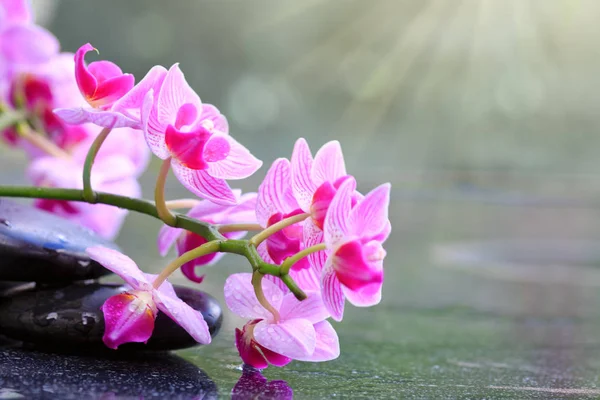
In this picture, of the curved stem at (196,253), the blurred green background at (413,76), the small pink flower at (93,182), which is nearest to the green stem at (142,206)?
the curved stem at (196,253)

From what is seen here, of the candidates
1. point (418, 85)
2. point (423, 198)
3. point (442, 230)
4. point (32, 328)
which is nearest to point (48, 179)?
point (32, 328)

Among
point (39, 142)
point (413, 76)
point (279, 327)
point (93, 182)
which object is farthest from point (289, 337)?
point (413, 76)

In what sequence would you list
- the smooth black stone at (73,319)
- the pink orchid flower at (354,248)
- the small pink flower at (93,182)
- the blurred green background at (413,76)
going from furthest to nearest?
1. the blurred green background at (413,76)
2. the small pink flower at (93,182)
3. the smooth black stone at (73,319)
4. the pink orchid flower at (354,248)

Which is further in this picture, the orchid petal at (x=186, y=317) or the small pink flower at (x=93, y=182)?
the small pink flower at (x=93, y=182)

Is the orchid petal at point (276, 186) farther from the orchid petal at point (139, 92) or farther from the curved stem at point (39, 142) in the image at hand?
the curved stem at point (39, 142)

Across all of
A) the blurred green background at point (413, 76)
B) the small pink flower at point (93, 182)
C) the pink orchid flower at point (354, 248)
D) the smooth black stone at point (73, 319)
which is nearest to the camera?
the pink orchid flower at point (354, 248)

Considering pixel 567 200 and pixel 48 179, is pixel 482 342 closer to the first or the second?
pixel 48 179
